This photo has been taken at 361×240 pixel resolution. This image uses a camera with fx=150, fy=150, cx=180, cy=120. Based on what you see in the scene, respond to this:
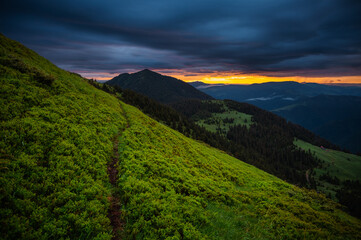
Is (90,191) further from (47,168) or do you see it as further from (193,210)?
(193,210)

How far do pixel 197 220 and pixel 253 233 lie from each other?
4174 mm

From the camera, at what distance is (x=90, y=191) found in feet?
25.6

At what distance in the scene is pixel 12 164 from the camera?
7.00m

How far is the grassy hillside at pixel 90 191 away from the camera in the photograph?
20.1ft

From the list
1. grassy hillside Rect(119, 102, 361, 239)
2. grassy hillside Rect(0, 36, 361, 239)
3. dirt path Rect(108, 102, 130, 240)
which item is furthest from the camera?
grassy hillside Rect(119, 102, 361, 239)

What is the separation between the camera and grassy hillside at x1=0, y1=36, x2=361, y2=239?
241 inches

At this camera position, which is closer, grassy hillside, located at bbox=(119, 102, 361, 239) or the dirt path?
the dirt path

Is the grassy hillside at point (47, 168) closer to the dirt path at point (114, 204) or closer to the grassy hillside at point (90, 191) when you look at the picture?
the grassy hillside at point (90, 191)

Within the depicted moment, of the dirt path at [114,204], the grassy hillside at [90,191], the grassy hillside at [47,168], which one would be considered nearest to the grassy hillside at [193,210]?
the grassy hillside at [90,191]

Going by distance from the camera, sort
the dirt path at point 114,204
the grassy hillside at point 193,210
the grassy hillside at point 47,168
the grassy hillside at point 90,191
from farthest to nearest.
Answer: the grassy hillside at point 193,210
the dirt path at point 114,204
the grassy hillside at point 90,191
the grassy hillside at point 47,168

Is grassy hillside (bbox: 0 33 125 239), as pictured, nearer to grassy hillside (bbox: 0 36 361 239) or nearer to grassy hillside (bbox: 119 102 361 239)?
grassy hillside (bbox: 0 36 361 239)

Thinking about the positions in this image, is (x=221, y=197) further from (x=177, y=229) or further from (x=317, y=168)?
(x=317, y=168)

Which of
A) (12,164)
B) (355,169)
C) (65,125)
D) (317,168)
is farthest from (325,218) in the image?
(355,169)

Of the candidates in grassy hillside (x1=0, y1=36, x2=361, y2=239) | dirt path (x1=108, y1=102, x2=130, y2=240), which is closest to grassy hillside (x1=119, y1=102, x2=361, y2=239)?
grassy hillside (x1=0, y1=36, x2=361, y2=239)
